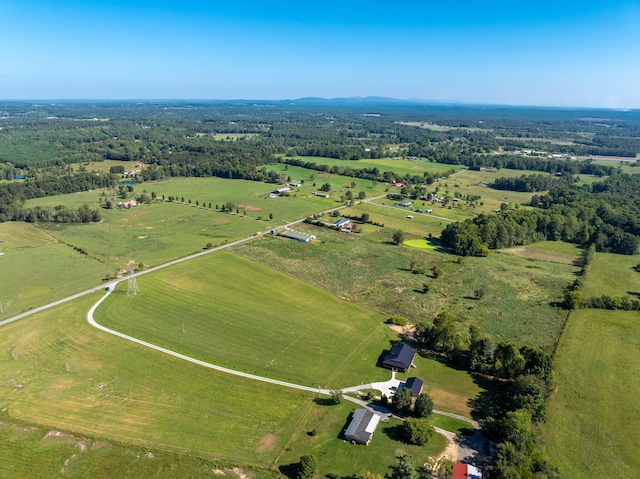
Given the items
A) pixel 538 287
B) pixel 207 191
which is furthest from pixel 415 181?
pixel 538 287

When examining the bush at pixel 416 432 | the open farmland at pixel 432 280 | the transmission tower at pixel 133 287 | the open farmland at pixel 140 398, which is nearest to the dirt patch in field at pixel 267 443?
the open farmland at pixel 140 398

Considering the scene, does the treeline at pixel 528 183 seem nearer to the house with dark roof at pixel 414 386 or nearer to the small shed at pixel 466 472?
the house with dark roof at pixel 414 386

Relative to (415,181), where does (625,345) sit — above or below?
below

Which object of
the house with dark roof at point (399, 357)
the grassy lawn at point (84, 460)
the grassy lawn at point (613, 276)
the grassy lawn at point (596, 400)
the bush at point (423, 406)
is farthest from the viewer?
the grassy lawn at point (613, 276)

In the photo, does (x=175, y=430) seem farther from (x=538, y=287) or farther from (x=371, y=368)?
(x=538, y=287)

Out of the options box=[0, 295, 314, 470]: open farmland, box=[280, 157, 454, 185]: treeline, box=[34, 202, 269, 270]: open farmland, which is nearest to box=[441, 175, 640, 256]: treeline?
box=[34, 202, 269, 270]: open farmland

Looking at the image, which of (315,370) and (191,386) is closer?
(191,386)

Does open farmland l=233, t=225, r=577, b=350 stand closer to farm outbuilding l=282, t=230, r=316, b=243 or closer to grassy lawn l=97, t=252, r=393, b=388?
farm outbuilding l=282, t=230, r=316, b=243
